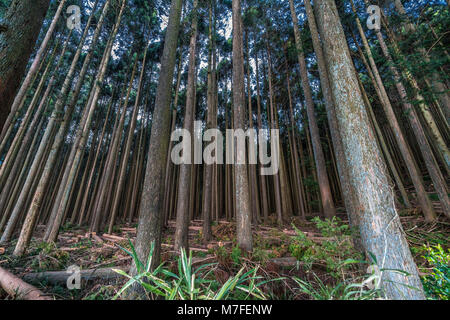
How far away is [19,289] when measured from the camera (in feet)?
7.59

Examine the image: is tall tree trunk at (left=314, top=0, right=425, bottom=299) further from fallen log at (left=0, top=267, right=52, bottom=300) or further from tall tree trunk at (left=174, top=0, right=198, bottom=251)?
fallen log at (left=0, top=267, right=52, bottom=300)

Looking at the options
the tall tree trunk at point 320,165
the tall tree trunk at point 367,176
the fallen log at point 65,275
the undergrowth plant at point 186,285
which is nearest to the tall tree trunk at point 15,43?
the undergrowth plant at point 186,285

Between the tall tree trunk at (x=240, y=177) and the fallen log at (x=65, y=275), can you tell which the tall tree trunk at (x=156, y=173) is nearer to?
the fallen log at (x=65, y=275)

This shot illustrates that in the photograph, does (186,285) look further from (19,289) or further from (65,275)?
(65,275)

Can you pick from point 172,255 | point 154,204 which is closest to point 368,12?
point 154,204

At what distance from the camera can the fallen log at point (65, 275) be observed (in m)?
3.04

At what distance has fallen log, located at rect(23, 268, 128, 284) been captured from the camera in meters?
3.04

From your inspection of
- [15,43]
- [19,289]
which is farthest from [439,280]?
[15,43]

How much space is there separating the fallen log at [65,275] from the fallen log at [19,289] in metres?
0.41

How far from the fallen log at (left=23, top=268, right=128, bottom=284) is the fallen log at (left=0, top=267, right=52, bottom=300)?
0.41m

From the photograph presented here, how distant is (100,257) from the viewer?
14.1ft

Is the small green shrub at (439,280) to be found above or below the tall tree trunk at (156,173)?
below

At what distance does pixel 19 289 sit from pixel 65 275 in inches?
37.5
